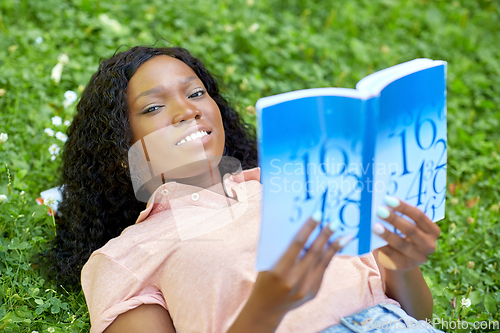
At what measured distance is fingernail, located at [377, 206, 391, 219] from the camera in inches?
50.9

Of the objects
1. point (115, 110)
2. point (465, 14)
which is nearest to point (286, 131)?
point (115, 110)

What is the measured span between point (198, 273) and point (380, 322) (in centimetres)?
61

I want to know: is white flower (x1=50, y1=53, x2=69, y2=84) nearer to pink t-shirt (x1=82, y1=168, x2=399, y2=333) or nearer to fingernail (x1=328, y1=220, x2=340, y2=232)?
pink t-shirt (x1=82, y1=168, x2=399, y2=333)

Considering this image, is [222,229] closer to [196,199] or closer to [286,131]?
[196,199]

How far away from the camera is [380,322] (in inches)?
61.0

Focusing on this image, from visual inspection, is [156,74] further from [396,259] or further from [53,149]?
[396,259]

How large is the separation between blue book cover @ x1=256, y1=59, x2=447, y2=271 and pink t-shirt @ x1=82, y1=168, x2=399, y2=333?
0.34 metres

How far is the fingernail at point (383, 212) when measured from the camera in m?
1.29

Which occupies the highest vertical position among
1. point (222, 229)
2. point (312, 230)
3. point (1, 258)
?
point (312, 230)

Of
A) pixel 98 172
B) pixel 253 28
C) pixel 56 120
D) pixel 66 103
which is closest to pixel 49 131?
pixel 56 120

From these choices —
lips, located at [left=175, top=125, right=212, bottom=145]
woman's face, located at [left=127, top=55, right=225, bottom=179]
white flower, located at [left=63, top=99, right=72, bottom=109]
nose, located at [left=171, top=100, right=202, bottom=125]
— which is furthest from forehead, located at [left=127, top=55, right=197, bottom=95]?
white flower, located at [left=63, top=99, right=72, bottom=109]

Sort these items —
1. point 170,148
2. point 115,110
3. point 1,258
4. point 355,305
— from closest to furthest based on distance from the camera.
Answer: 1. point 355,305
2. point 170,148
3. point 115,110
4. point 1,258

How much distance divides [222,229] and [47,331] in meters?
0.83

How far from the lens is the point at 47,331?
1.85 meters
